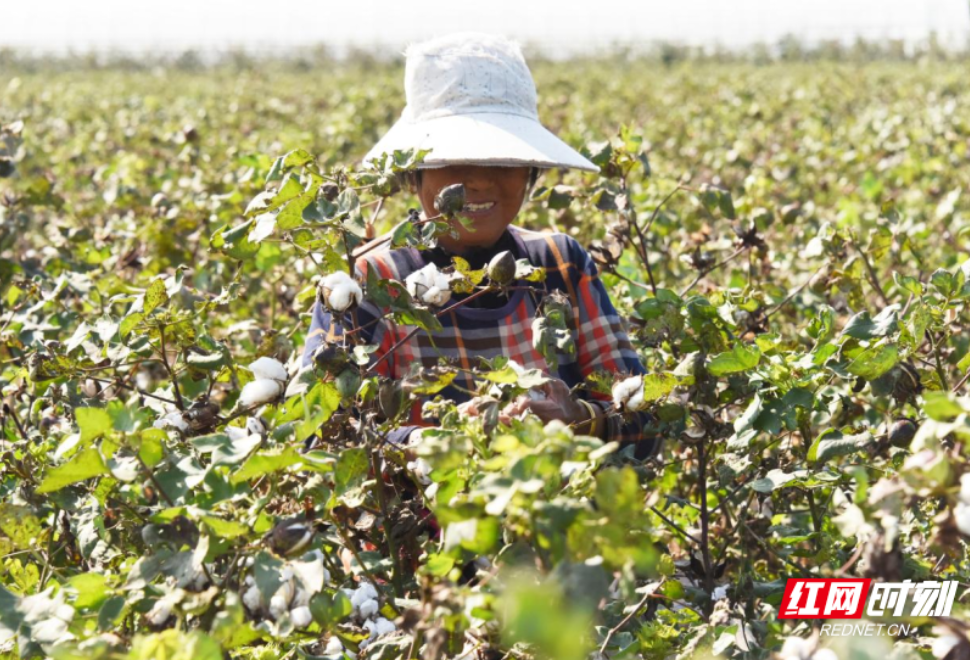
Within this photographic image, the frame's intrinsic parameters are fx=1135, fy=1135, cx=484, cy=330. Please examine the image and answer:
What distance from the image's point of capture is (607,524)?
80 centimetres

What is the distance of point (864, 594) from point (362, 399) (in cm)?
56

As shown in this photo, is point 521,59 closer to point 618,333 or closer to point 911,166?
point 618,333

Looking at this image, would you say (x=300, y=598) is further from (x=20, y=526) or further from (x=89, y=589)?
(x=20, y=526)

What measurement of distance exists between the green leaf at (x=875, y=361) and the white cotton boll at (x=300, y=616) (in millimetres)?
626

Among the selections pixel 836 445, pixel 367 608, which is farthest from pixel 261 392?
pixel 836 445

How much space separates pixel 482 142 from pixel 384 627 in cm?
77

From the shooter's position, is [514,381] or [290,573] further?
[514,381]

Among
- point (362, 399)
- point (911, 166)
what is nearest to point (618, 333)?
point (362, 399)

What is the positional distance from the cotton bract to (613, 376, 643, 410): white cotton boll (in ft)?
0.71

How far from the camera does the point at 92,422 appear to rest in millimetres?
916

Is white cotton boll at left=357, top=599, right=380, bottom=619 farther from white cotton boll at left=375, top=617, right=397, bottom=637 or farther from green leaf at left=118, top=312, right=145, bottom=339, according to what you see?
green leaf at left=118, top=312, right=145, bottom=339

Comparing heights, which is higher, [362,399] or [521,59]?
[521,59]

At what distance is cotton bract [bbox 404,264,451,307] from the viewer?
123 centimetres

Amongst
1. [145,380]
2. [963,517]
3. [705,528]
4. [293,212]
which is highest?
[293,212]
